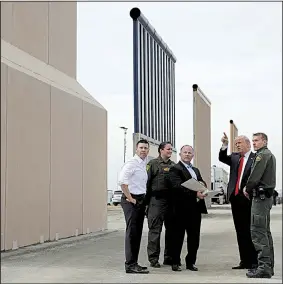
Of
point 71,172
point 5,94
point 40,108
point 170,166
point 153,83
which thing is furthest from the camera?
point 153,83

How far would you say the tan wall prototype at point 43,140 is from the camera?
8.69 m

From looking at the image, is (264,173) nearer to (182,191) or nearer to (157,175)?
(182,191)

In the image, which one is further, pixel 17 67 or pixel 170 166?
pixel 17 67

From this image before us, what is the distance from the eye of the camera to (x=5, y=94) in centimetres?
847

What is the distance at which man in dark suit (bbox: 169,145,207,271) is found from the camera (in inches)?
283

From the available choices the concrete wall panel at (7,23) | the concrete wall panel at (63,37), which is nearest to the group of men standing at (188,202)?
the concrete wall panel at (7,23)

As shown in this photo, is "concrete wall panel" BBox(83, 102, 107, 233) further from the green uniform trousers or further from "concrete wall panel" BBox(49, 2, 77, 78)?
the green uniform trousers

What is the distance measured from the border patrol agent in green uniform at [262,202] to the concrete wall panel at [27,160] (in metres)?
3.74

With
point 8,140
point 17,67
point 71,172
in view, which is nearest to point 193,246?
point 8,140

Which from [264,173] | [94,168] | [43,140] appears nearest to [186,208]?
[264,173]

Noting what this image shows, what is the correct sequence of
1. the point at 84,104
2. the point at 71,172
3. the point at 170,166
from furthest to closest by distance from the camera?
the point at 84,104 → the point at 71,172 → the point at 170,166

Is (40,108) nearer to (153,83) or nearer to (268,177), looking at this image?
(268,177)

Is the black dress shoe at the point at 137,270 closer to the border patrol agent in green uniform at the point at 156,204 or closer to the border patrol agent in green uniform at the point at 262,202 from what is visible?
the border patrol agent in green uniform at the point at 156,204

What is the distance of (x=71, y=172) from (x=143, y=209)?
4609 mm
